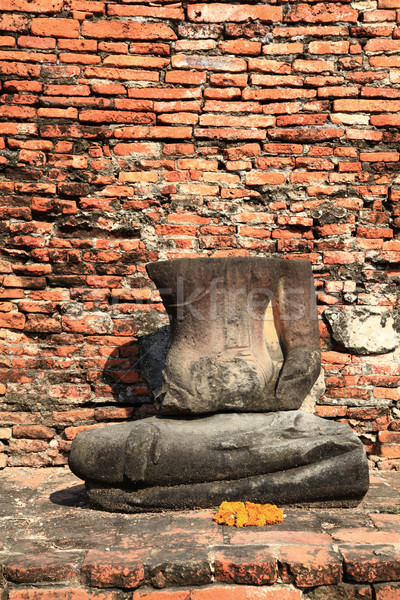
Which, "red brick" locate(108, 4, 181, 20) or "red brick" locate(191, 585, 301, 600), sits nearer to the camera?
"red brick" locate(191, 585, 301, 600)

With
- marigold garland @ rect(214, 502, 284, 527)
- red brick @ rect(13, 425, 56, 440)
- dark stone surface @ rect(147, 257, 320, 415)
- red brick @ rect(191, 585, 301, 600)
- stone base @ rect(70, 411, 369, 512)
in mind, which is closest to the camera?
red brick @ rect(191, 585, 301, 600)

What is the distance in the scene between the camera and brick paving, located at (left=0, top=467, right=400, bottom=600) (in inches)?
84.2

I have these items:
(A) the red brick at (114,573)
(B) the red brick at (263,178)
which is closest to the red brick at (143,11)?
(B) the red brick at (263,178)

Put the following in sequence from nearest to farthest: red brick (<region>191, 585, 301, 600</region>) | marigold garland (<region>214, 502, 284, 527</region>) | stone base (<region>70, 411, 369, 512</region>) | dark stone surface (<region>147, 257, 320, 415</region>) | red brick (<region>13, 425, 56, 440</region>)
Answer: red brick (<region>191, 585, 301, 600</region>) < marigold garland (<region>214, 502, 284, 527</region>) < stone base (<region>70, 411, 369, 512</region>) < dark stone surface (<region>147, 257, 320, 415</region>) < red brick (<region>13, 425, 56, 440</region>)

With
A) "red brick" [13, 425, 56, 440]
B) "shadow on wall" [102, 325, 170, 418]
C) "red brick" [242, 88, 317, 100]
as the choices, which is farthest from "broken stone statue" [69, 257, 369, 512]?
"red brick" [242, 88, 317, 100]

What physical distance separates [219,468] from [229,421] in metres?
0.25

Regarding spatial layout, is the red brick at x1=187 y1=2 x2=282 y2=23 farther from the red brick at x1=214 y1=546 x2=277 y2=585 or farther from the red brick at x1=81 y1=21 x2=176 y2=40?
the red brick at x1=214 y1=546 x2=277 y2=585

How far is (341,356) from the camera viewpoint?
3.84 meters

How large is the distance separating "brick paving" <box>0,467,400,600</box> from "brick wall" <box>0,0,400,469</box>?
1.36 meters

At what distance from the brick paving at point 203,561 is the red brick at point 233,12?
122 inches

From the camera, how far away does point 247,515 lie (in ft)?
8.42

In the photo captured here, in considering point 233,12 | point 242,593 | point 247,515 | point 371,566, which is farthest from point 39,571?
point 233,12

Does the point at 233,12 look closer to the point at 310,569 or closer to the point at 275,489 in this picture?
the point at 275,489

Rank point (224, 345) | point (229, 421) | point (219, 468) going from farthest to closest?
1. point (224, 345)
2. point (229, 421)
3. point (219, 468)
